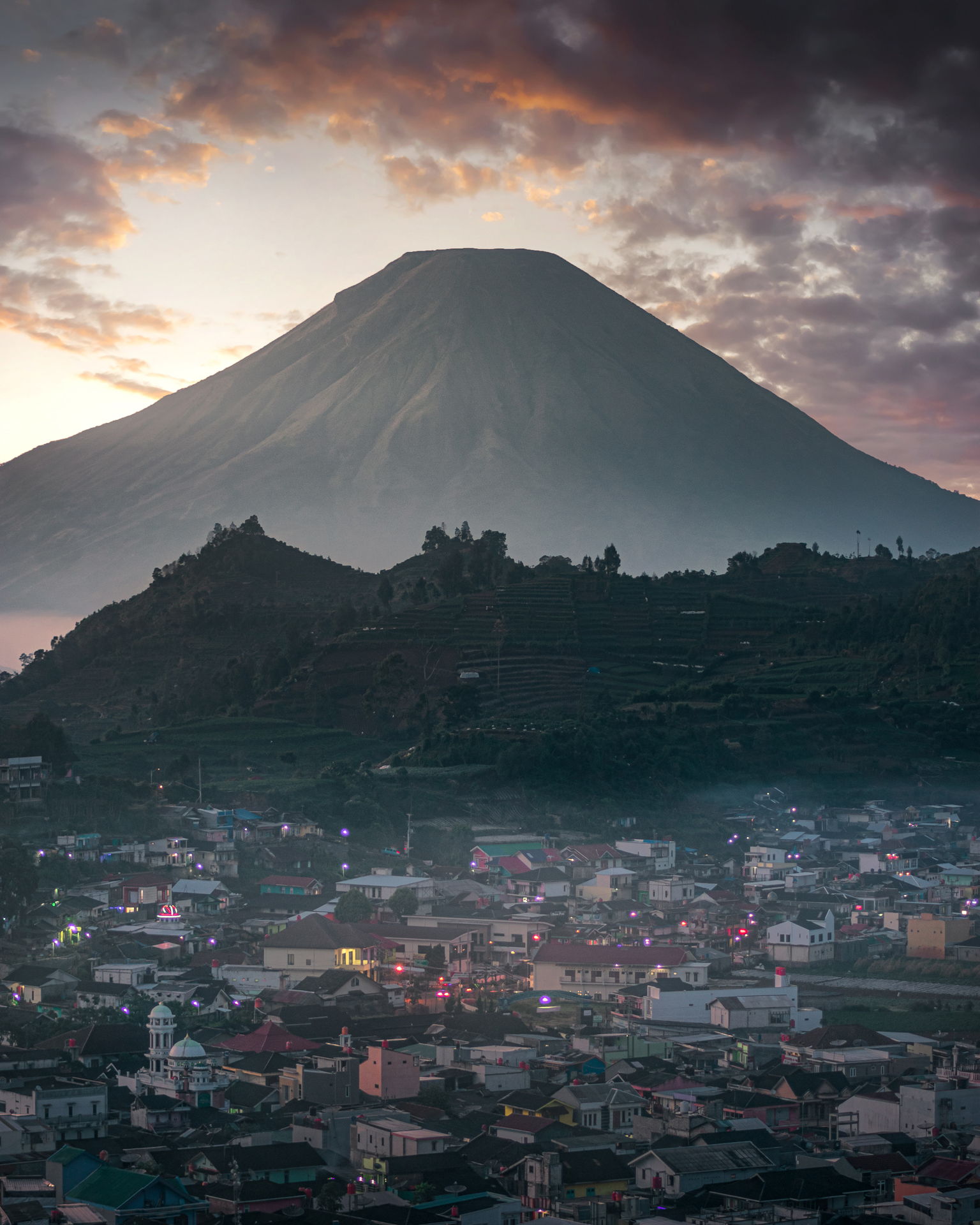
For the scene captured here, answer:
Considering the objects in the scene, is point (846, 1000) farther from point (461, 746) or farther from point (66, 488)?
point (66, 488)

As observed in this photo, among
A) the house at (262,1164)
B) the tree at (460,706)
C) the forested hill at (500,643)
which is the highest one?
the forested hill at (500,643)

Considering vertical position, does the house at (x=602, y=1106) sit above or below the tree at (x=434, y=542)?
below

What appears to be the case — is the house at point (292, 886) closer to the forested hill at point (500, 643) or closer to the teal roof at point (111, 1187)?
the forested hill at point (500, 643)

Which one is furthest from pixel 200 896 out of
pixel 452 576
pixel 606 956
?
pixel 452 576

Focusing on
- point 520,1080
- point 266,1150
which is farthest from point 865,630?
point 266,1150

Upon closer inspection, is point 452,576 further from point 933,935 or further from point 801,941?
point 933,935

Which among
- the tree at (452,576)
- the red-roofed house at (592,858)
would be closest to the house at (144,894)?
the red-roofed house at (592,858)

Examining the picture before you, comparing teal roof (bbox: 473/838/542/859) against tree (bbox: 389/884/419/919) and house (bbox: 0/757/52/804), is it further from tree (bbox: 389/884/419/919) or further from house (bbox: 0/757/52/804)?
house (bbox: 0/757/52/804)
